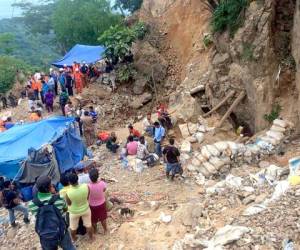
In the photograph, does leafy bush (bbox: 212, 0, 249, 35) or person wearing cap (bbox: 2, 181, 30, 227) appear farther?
leafy bush (bbox: 212, 0, 249, 35)

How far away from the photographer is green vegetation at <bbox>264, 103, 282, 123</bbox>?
12616 millimetres

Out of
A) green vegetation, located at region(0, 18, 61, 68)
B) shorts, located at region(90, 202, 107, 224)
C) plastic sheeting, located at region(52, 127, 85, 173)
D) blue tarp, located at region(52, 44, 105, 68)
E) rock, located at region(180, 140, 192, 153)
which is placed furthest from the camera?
green vegetation, located at region(0, 18, 61, 68)

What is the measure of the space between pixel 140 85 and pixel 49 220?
13.8 metres

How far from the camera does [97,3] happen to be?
2941cm

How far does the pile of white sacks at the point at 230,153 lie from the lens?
37.2 ft

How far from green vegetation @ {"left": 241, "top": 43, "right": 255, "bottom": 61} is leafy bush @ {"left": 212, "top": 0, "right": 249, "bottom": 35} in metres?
0.80

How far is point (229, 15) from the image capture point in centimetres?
1411

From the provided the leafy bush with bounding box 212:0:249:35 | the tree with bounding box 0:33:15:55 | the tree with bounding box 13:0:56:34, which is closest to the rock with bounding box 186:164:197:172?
the leafy bush with bounding box 212:0:249:35

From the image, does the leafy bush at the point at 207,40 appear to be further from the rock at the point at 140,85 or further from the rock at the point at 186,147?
the rock at the point at 186,147

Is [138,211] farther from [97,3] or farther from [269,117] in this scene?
[97,3]

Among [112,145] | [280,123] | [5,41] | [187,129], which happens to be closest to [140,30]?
[187,129]

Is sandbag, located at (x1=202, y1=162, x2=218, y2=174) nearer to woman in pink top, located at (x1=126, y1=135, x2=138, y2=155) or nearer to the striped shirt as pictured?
woman in pink top, located at (x1=126, y1=135, x2=138, y2=155)

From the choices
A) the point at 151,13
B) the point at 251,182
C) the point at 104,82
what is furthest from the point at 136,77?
the point at 251,182

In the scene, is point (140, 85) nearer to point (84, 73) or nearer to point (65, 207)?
point (84, 73)
